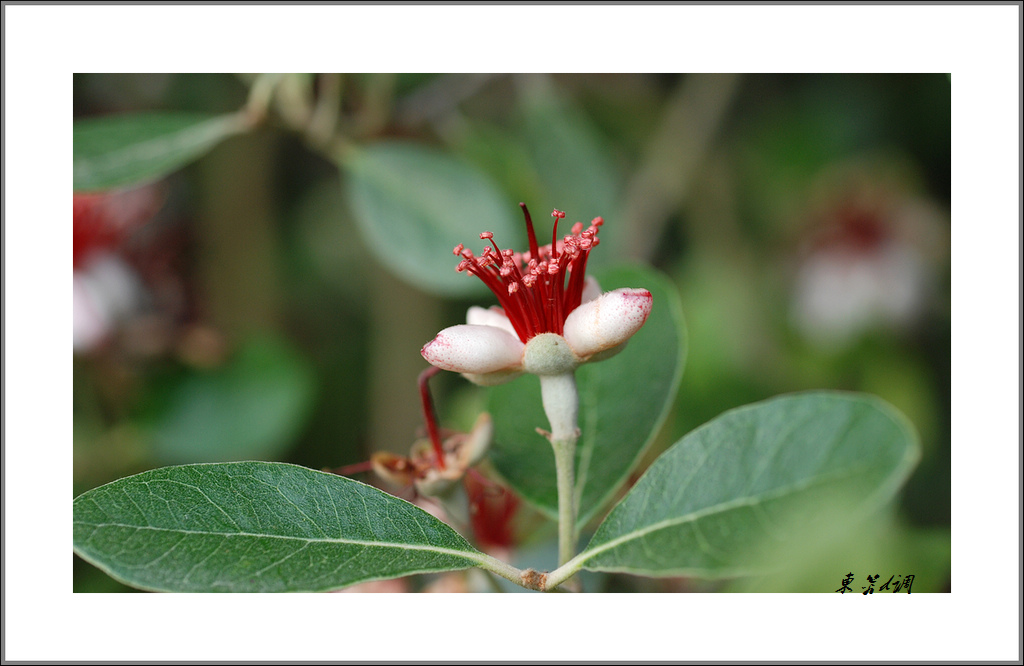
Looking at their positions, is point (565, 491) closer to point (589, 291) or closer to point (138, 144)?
point (589, 291)

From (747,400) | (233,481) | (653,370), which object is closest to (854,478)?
(653,370)

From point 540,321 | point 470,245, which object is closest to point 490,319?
point 540,321

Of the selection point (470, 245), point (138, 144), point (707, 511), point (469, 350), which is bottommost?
point (707, 511)

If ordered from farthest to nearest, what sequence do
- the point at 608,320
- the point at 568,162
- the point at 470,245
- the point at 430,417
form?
the point at 568,162, the point at 470,245, the point at 430,417, the point at 608,320

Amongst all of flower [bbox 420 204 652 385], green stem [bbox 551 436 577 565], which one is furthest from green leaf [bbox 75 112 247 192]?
green stem [bbox 551 436 577 565]

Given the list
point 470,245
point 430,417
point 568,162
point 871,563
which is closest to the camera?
point 430,417

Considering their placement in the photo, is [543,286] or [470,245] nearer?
[543,286]

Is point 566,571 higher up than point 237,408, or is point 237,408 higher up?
point 237,408
